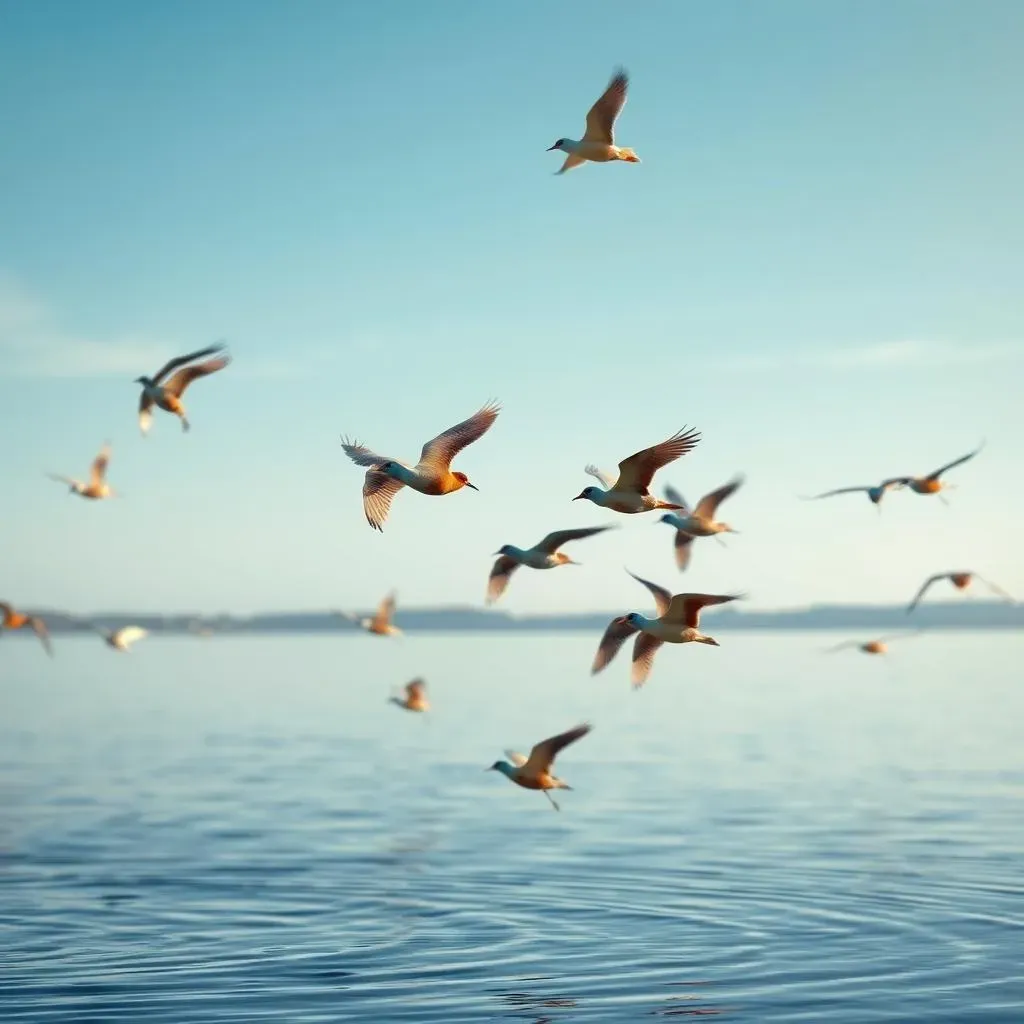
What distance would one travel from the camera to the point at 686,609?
59.8ft

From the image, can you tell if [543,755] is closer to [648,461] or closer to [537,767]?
[537,767]

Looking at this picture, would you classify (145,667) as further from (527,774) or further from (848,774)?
(527,774)

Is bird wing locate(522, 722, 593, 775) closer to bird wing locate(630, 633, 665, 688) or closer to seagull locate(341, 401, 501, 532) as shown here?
bird wing locate(630, 633, 665, 688)

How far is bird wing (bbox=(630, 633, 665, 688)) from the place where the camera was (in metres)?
19.6

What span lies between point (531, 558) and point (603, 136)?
20.0ft

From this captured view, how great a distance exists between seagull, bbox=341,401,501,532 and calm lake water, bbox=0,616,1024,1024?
18.9ft

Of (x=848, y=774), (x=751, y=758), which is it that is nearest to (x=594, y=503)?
(x=848, y=774)

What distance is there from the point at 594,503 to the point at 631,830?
56.2ft

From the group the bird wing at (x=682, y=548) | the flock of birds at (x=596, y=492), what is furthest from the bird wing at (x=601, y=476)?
the bird wing at (x=682, y=548)

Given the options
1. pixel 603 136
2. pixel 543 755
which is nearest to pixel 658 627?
pixel 543 755

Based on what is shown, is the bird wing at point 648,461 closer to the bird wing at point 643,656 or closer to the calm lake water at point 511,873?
the bird wing at point 643,656

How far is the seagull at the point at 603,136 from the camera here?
2198 cm

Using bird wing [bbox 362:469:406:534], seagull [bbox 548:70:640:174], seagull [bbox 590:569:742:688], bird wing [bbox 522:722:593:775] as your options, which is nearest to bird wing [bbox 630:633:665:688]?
seagull [bbox 590:569:742:688]

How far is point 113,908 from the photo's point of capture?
2548 cm
